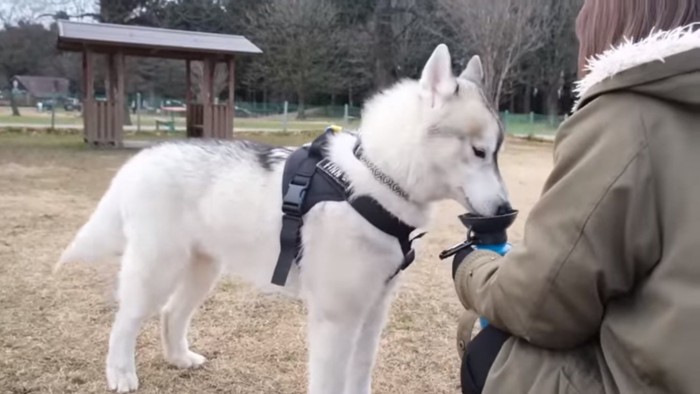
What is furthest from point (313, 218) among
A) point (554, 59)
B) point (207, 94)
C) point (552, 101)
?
point (552, 101)

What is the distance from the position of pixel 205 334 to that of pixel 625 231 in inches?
115

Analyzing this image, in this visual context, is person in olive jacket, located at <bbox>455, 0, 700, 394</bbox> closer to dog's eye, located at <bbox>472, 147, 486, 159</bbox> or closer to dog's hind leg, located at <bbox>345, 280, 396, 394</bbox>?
dog's eye, located at <bbox>472, 147, 486, 159</bbox>

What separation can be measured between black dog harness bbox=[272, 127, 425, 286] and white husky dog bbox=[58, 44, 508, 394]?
0.03 m

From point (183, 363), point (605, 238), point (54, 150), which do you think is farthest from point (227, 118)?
point (605, 238)

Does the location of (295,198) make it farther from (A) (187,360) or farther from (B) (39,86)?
(B) (39,86)

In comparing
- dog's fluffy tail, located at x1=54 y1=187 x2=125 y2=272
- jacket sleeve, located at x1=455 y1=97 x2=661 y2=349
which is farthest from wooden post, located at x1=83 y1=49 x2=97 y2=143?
jacket sleeve, located at x1=455 y1=97 x2=661 y2=349

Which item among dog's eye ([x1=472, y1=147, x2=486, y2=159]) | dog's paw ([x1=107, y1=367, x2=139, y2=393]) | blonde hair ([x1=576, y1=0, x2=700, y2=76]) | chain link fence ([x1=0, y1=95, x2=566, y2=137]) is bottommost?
chain link fence ([x1=0, y1=95, x2=566, y2=137])

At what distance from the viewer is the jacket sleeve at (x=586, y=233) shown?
3.63ft

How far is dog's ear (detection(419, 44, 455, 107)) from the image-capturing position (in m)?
2.27

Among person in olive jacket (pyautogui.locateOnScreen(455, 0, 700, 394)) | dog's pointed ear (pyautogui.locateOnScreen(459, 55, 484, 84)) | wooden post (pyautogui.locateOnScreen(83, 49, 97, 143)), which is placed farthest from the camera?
wooden post (pyautogui.locateOnScreen(83, 49, 97, 143))

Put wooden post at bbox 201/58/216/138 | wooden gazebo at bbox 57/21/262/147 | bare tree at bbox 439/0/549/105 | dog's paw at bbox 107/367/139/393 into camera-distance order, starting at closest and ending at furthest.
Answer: dog's paw at bbox 107/367/139/393 → wooden gazebo at bbox 57/21/262/147 → wooden post at bbox 201/58/216/138 → bare tree at bbox 439/0/549/105

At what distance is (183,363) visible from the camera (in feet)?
10.5

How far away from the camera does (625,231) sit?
112 centimetres

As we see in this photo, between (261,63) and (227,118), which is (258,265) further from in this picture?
(261,63)
